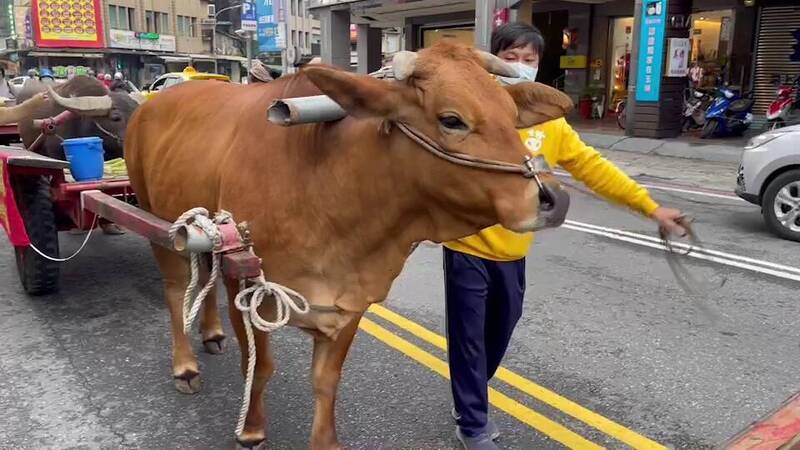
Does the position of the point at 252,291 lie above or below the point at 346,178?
below

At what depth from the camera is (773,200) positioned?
759 centimetres

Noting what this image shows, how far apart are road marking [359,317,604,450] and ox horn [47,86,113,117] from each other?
271cm

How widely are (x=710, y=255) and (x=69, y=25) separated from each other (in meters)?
54.0

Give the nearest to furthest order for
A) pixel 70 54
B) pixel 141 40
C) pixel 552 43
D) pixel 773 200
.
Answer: pixel 773 200, pixel 552 43, pixel 70 54, pixel 141 40

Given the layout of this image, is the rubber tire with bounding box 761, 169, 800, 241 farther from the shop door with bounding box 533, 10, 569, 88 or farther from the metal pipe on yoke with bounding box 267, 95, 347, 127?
the shop door with bounding box 533, 10, 569, 88

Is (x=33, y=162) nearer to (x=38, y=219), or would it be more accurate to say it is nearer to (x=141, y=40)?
(x=38, y=219)

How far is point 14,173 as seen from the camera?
4805 mm

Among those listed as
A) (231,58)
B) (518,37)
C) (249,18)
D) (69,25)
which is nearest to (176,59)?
(231,58)

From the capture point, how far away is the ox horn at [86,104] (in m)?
5.37

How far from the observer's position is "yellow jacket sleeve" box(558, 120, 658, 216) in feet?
9.51

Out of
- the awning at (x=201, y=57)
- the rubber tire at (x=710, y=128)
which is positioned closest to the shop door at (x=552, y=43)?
the rubber tire at (x=710, y=128)

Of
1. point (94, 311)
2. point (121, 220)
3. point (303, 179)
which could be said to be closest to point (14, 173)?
point (94, 311)

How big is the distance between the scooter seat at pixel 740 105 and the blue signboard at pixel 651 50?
1.59m

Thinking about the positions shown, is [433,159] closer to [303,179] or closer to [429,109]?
[429,109]
